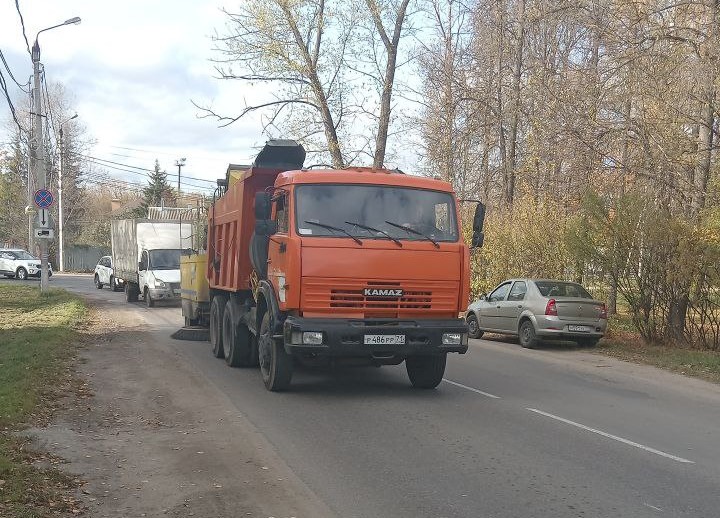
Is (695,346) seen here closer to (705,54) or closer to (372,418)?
(705,54)

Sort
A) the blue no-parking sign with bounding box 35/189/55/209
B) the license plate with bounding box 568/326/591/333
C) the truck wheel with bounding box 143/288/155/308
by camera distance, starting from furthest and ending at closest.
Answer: the truck wheel with bounding box 143/288/155/308, the blue no-parking sign with bounding box 35/189/55/209, the license plate with bounding box 568/326/591/333

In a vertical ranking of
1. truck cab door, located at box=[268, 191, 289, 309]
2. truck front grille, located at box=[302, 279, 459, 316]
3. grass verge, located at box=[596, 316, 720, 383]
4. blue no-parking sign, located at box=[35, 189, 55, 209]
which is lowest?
grass verge, located at box=[596, 316, 720, 383]

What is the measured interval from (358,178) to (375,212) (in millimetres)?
521

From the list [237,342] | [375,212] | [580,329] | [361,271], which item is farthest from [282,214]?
[580,329]

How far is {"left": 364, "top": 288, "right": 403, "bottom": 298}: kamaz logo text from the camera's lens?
28.4 feet

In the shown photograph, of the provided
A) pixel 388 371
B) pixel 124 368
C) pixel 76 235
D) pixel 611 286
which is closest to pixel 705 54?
pixel 611 286

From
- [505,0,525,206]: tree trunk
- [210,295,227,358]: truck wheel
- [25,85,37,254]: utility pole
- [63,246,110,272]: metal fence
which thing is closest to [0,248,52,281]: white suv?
[25,85,37,254]: utility pole

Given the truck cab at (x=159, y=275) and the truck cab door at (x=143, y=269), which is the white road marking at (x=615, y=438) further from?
→ the truck cab door at (x=143, y=269)

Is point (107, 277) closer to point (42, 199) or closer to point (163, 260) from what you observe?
point (163, 260)

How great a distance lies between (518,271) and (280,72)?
12062mm

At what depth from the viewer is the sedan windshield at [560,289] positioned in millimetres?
15875

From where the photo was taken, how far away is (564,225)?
19234mm

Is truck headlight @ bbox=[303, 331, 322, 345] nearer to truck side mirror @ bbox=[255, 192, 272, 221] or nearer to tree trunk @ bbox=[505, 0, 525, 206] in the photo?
truck side mirror @ bbox=[255, 192, 272, 221]

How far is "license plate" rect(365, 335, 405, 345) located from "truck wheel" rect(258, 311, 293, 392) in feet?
4.33
